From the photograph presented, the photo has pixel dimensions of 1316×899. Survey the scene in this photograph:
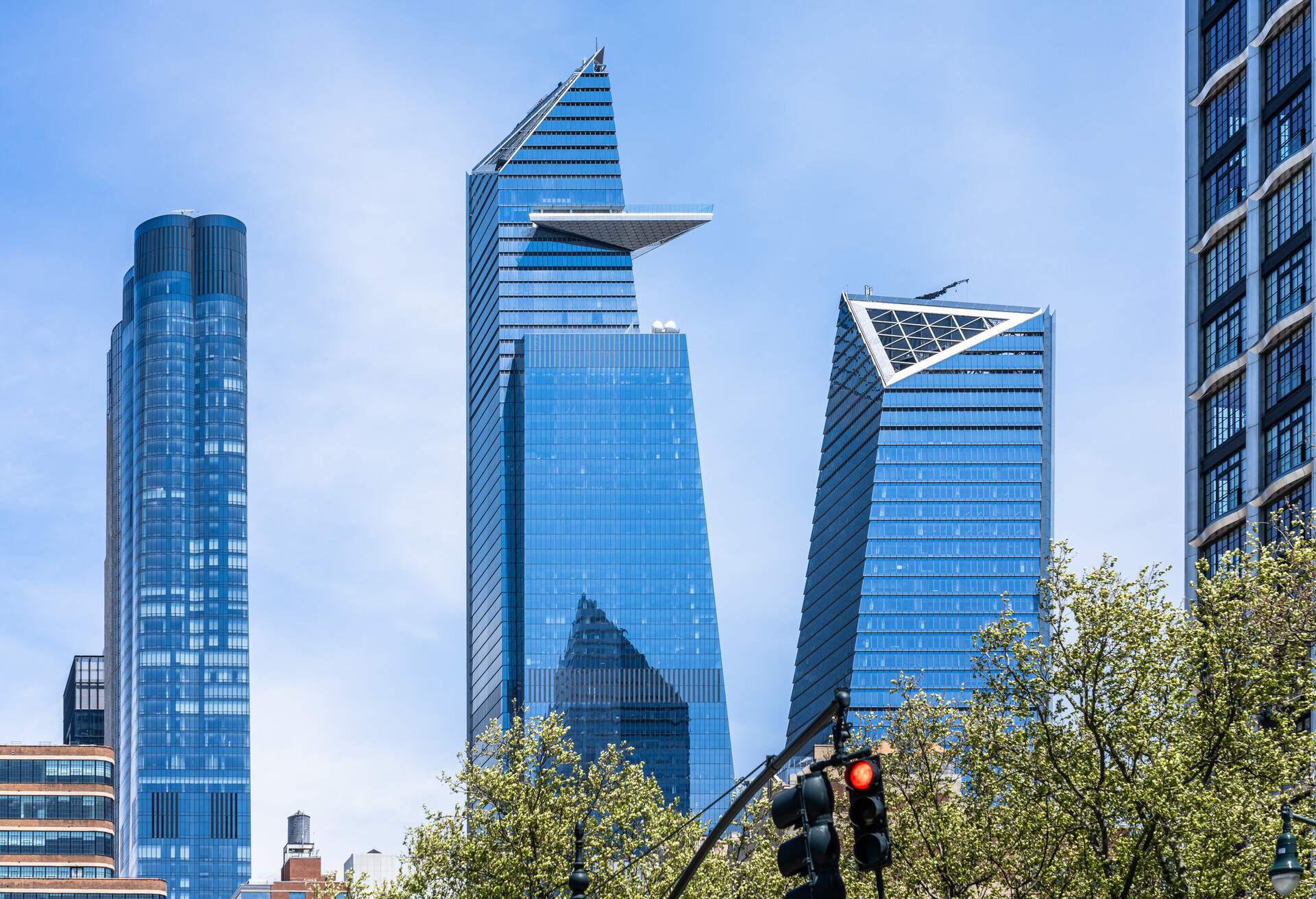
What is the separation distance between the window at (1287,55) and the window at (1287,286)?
9774 millimetres

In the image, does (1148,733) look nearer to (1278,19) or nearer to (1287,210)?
(1287,210)

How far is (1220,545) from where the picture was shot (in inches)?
4518

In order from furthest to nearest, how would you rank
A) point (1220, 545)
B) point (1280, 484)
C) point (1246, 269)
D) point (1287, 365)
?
point (1220, 545), point (1246, 269), point (1287, 365), point (1280, 484)

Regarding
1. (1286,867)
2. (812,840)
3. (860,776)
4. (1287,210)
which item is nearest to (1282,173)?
(1287,210)

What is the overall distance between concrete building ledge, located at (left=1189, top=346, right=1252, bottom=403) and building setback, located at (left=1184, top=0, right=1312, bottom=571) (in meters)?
0.08

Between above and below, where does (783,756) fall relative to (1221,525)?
below

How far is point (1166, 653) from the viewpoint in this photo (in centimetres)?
5616

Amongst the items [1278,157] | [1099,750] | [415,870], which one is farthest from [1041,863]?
[1278,157]

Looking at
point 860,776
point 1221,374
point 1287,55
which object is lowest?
point 860,776

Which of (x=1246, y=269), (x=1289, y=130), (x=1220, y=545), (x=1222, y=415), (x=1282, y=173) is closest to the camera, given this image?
(x=1282, y=173)

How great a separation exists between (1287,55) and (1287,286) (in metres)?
12.8

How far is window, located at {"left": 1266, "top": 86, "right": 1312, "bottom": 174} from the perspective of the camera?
109 metres

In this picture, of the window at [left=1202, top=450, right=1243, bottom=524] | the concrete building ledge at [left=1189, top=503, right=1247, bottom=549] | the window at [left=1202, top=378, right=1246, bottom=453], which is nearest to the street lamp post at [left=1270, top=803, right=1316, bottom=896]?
the concrete building ledge at [left=1189, top=503, right=1247, bottom=549]

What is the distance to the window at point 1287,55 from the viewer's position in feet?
360
